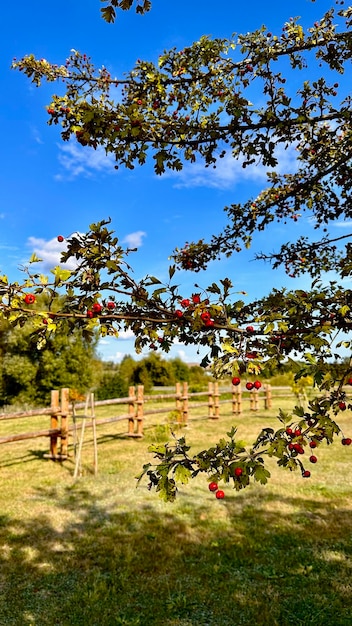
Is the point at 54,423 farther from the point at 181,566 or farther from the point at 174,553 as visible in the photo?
the point at 181,566

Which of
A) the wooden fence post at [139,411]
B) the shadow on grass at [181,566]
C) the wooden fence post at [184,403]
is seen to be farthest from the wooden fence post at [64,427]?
the wooden fence post at [184,403]

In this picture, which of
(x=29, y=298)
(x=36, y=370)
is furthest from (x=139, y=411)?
(x=29, y=298)

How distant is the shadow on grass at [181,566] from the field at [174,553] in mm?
16

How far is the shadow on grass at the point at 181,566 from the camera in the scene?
461 centimetres

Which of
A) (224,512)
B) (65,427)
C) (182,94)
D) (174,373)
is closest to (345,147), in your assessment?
(182,94)

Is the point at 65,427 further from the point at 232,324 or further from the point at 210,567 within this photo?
the point at 232,324

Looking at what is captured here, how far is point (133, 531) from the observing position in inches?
272

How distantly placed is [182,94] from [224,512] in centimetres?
664

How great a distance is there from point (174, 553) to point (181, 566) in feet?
1.26

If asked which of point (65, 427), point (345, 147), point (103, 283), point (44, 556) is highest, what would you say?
point (345, 147)

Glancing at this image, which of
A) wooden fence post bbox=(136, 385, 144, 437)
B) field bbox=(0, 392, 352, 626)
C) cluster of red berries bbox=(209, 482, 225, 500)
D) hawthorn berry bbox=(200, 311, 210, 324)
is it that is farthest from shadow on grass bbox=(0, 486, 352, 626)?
wooden fence post bbox=(136, 385, 144, 437)

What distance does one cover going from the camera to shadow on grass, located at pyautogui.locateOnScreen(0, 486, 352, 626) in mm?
→ 4613

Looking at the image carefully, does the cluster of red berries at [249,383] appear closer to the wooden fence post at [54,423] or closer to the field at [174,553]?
the field at [174,553]

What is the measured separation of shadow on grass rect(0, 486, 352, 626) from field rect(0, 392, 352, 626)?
0.02 metres
